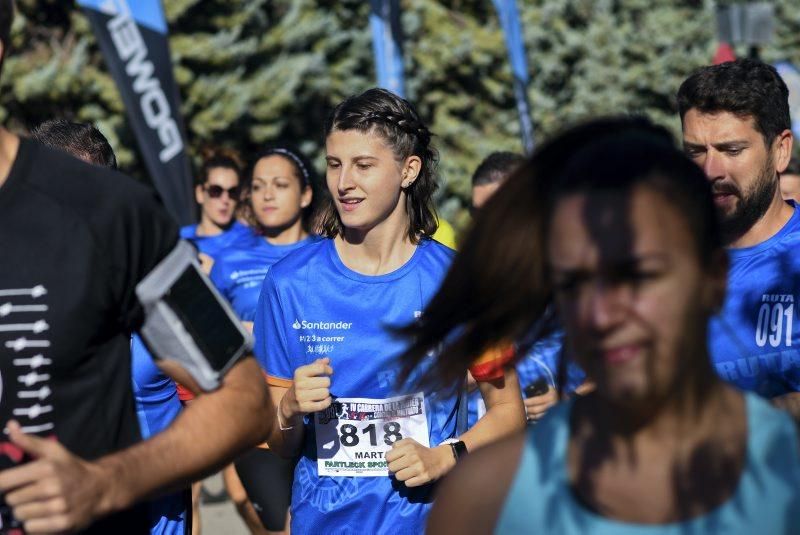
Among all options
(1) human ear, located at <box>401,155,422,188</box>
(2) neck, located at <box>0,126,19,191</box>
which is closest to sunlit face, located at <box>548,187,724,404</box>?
(2) neck, located at <box>0,126,19,191</box>

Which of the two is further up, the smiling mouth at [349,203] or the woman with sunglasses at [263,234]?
the smiling mouth at [349,203]

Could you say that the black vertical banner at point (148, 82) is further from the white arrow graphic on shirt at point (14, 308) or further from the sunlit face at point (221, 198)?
the white arrow graphic on shirt at point (14, 308)

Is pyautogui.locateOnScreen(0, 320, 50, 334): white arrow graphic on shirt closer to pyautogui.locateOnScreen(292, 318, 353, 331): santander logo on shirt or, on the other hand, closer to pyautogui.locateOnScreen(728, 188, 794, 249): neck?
pyautogui.locateOnScreen(292, 318, 353, 331): santander logo on shirt

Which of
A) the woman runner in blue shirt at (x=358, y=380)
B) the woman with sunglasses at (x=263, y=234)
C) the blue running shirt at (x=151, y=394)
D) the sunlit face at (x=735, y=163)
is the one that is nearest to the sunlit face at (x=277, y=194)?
the woman with sunglasses at (x=263, y=234)

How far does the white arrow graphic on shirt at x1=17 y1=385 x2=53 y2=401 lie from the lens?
7.76 ft

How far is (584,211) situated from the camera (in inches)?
80.4

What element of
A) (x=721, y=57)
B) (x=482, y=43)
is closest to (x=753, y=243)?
(x=721, y=57)

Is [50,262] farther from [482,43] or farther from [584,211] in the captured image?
[482,43]

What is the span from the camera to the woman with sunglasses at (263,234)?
25.7 feet

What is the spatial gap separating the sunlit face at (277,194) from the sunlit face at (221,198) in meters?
1.13

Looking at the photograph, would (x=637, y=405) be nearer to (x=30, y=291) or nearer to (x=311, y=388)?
(x=30, y=291)

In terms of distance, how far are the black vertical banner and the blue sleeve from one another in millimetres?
6253

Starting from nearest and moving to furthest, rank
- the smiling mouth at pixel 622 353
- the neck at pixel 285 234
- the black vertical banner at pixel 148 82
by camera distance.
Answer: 1. the smiling mouth at pixel 622 353
2. the neck at pixel 285 234
3. the black vertical banner at pixel 148 82

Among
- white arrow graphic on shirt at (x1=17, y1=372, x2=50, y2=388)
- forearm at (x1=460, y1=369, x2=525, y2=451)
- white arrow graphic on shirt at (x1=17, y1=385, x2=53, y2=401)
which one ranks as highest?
white arrow graphic on shirt at (x1=17, y1=372, x2=50, y2=388)
